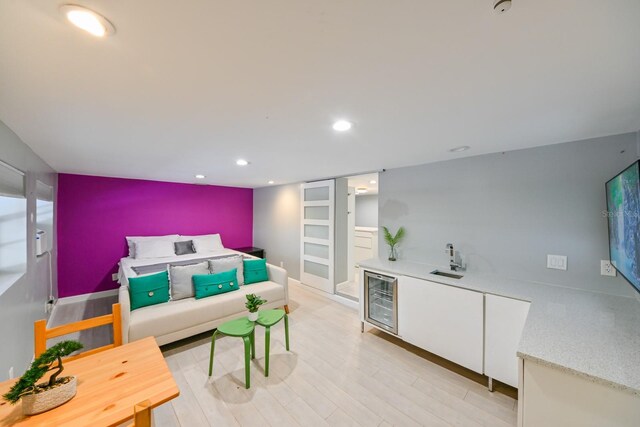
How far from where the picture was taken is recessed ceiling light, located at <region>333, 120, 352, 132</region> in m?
1.66

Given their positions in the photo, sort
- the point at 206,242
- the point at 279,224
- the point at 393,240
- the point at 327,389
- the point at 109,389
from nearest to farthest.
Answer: the point at 109,389, the point at 327,389, the point at 393,240, the point at 206,242, the point at 279,224

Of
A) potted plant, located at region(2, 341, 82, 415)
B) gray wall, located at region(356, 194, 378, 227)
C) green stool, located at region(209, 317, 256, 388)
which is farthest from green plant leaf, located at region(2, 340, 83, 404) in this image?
gray wall, located at region(356, 194, 378, 227)

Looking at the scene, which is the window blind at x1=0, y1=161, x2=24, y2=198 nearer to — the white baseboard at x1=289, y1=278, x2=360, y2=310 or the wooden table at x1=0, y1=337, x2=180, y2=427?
the wooden table at x1=0, y1=337, x2=180, y2=427

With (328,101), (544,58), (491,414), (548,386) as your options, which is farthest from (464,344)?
(328,101)

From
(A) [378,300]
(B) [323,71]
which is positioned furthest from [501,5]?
(A) [378,300]

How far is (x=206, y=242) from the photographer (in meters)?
4.92

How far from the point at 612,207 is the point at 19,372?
15.4ft

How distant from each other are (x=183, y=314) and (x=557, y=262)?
3.72 metres

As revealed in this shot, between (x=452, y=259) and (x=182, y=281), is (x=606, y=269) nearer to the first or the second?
(x=452, y=259)

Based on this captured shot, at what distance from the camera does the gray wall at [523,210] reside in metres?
1.96

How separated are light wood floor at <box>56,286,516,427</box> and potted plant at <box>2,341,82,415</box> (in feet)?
3.14

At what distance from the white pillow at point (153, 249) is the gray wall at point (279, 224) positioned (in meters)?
1.94

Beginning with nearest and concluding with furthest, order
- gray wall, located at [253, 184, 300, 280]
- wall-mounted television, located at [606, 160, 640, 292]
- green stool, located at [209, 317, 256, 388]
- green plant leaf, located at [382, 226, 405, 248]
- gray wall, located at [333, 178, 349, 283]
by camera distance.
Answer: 1. wall-mounted television, located at [606, 160, 640, 292]
2. green stool, located at [209, 317, 256, 388]
3. green plant leaf, located at [382, 226, 405, 248]
4. gray wall, located at [333, 178, 349, 283]
5. gray wall, located at [253, 184, 300, 280]

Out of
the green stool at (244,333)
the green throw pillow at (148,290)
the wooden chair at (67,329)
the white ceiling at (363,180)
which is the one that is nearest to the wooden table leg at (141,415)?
the wooden chair at (67,329)
